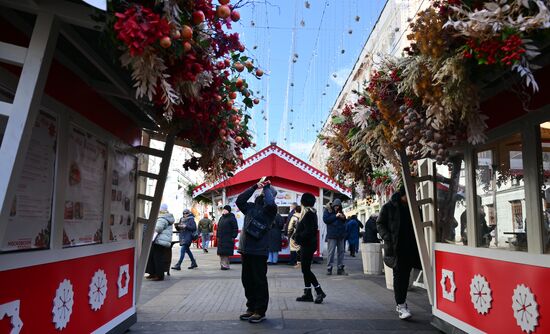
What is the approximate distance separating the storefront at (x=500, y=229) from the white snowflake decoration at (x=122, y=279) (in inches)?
150

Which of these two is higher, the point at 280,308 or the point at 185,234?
the point at 185,234

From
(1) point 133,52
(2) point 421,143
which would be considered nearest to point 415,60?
(2) point 421,143

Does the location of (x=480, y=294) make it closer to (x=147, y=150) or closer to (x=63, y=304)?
(x=63, y=304)

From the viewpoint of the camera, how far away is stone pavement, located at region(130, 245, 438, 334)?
654cm

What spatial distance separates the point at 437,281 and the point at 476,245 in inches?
47.4

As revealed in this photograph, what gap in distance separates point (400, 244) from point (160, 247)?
617cm

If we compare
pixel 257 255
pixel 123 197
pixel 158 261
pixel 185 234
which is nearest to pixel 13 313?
pixel 123 197

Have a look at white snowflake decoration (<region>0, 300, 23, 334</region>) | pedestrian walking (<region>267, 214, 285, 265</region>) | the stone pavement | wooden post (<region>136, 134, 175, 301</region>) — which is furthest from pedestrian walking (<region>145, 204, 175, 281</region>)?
white snowflake decoration (<region>0, 300, 23, 334</region>)

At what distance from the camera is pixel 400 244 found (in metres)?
7.06

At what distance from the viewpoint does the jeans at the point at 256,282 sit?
6.87 m

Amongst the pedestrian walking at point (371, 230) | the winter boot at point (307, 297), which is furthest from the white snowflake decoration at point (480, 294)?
the pedestrian walking at point (371, 230)

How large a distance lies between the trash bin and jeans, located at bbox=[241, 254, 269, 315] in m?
6.15

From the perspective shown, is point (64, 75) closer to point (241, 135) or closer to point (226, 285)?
point (241, 135)

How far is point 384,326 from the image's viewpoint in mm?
6617
